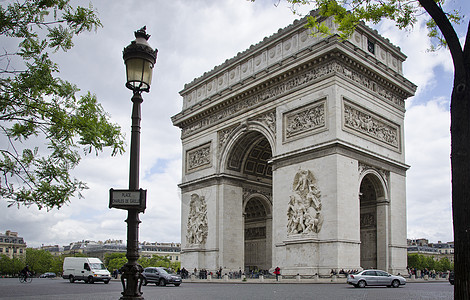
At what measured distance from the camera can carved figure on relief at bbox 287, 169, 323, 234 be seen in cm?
2947

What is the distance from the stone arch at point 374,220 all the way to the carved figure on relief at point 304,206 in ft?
10.9

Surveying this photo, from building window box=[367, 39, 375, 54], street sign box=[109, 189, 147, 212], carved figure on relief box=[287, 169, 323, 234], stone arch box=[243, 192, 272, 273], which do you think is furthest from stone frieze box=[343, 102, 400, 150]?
street sign box=[109, 189, 147, 212]

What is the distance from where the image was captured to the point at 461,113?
23.0ft

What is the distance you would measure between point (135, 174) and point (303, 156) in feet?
80.5

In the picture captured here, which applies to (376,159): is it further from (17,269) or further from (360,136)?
(17,269)

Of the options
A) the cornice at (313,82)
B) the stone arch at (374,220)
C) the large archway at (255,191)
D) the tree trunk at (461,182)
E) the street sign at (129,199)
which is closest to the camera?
the tree trunk at (461,182)

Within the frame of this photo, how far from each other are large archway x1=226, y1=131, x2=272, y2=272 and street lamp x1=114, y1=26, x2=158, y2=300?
95.6ft

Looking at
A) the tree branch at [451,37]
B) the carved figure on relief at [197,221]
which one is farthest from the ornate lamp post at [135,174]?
the carved figure on relief at [197,221]

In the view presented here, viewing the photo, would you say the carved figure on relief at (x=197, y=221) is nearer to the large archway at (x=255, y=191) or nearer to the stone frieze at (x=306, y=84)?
the large archway at (x=255, y=191)

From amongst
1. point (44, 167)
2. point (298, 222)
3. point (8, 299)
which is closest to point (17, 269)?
point (298, 222)

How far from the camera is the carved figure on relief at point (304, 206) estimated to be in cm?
2947

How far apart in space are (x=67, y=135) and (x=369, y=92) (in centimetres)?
2674

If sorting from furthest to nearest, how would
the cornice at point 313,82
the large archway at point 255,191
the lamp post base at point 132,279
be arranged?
1. the large archway at point 255,191
2. the cornice at point 313,82
3. the lamp post base at point 132,279

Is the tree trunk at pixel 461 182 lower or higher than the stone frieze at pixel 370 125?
lower
